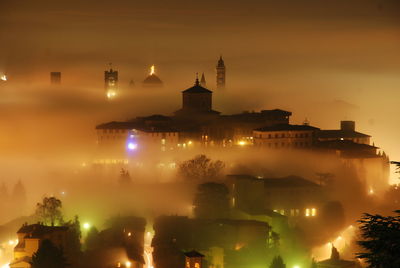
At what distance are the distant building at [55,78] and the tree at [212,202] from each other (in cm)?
4617

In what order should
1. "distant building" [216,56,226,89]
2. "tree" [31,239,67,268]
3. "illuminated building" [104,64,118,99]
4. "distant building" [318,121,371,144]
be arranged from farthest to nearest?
"illuminated building" [104,64,118,99], "distant building" [216,56,226,89], "distant building" [318,121,371,144], "tree" [31,239,67,268]

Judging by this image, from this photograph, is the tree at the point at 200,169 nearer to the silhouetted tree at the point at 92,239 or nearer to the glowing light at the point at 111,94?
the silhouetted tree at the point at 92,239

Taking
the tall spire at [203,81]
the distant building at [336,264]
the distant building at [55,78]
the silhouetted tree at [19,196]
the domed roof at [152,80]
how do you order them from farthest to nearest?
the distant building at [55,78] < the domed roof at [152,80] < the tall spire at [203,81] < the silhouetted tree at [19,196] < the distant building at [336,264]

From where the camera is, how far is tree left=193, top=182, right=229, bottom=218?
101ft

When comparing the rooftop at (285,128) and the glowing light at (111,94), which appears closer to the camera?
the rooftop at (285,128)

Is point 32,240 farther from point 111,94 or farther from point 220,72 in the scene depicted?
point 111,94

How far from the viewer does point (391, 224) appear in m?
8.54

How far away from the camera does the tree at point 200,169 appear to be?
37781 mm

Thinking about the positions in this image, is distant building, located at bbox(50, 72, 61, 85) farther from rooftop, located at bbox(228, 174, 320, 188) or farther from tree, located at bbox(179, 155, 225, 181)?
rooftop, located at bbox(228, 174, 320, 188)

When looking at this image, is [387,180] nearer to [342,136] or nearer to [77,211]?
[342,136]

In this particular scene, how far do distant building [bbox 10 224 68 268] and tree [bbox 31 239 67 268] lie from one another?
86cm

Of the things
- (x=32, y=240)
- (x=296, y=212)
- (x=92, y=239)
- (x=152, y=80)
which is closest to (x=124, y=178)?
(x=296, y=212)

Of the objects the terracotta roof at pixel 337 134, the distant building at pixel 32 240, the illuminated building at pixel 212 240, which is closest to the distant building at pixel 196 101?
the terracotta roof at pixel 337 134

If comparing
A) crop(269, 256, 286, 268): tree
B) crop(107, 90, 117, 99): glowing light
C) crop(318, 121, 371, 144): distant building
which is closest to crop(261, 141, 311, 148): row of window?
crop(318, 121, 371, 144): distant building
